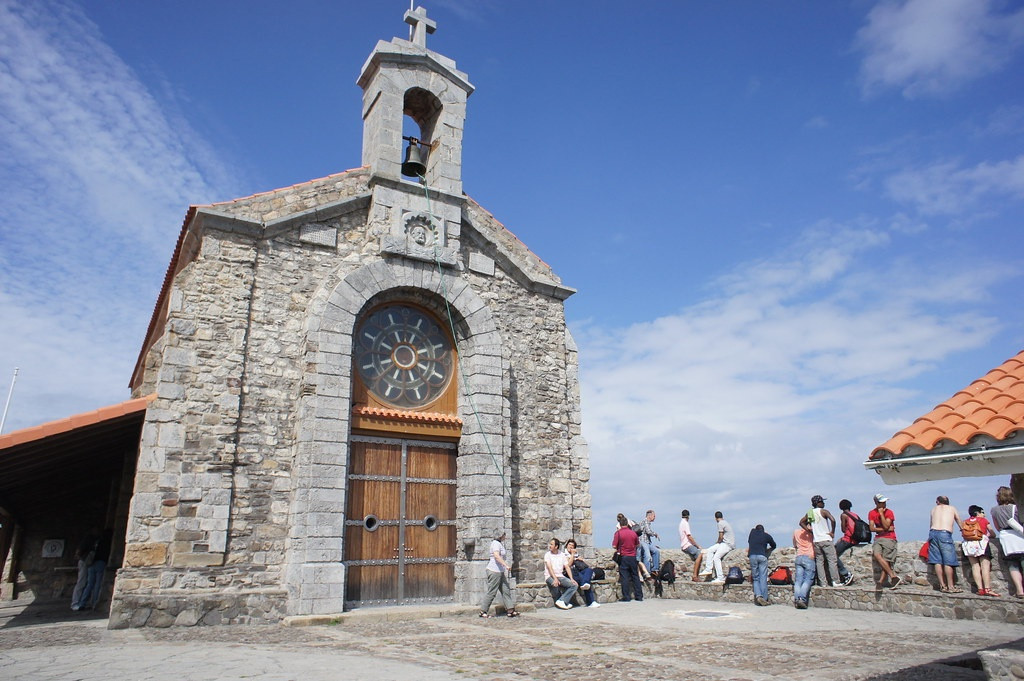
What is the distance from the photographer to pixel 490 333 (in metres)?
12.0

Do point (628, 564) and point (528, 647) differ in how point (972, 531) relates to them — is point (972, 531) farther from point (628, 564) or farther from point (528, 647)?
point (528, 647)

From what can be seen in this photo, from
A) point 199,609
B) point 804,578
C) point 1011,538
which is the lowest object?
point 199,609

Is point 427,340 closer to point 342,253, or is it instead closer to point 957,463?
point 342,253

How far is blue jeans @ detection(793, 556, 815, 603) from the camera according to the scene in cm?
1020

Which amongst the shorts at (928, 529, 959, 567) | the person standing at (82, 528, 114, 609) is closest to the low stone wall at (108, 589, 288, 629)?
the person standing at (82, 528, 114, 609)

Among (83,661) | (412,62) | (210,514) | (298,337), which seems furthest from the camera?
(412,62)

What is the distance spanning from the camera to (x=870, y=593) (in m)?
9.71

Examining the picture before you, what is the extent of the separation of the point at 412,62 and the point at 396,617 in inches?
362

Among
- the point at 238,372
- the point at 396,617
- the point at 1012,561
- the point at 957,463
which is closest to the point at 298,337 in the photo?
the point at 238,372

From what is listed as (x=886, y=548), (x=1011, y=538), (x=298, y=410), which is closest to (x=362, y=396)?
(x=298, y=410)

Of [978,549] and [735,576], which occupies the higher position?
[978,549]

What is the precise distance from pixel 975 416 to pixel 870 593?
6.63 m

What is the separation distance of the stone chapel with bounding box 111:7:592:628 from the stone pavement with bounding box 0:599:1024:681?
36.5 inches

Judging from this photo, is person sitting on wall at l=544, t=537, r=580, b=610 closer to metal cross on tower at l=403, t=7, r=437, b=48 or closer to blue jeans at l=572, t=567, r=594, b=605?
blue jeans at l=572, t=567, r=594, b=605
